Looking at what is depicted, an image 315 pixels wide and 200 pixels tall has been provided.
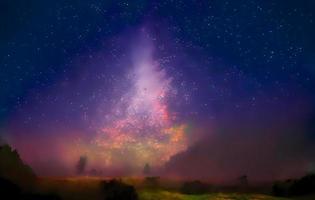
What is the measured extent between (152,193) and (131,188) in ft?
28.6

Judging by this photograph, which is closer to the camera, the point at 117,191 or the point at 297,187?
the point at 117,191

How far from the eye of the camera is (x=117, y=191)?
102 meters

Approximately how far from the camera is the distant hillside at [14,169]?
10692cm

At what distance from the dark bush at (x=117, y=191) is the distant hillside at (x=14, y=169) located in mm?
24660

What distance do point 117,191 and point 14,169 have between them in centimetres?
3938

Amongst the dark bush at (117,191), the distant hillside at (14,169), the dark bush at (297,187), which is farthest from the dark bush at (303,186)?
the distant hillside at (14,169)

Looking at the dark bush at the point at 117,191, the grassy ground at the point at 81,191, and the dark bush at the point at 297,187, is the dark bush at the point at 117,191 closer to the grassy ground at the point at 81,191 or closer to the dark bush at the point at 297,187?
the grassy ground at the point at 81,191

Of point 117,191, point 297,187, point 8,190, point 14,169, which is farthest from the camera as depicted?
point 297,187

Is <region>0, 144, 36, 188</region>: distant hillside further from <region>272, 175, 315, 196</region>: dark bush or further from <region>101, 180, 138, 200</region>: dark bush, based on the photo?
<region>272, 175, 315, 196</region>: dark bush

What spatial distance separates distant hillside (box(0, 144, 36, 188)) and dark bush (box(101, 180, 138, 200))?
24.7 m

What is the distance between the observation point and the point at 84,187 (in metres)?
106

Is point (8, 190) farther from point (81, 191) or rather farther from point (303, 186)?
point (303, 186)

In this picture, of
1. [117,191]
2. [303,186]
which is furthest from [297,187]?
[117,191]

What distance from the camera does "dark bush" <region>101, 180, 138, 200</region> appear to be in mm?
99675
